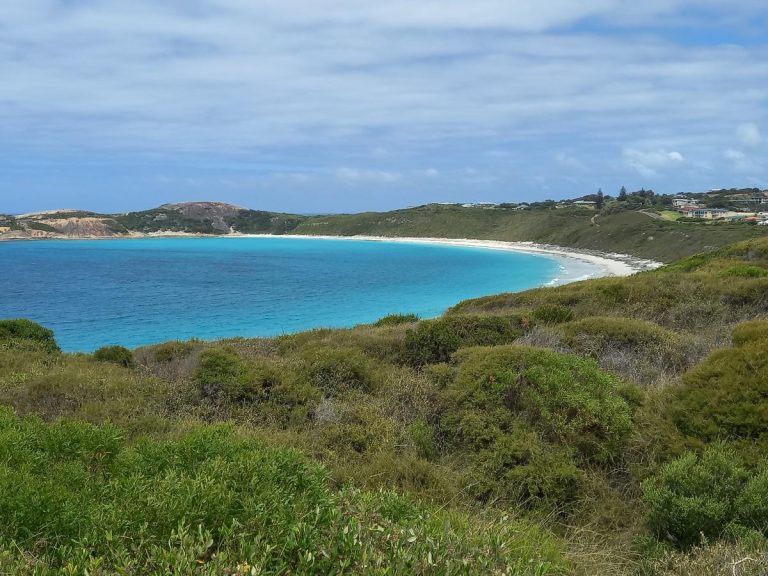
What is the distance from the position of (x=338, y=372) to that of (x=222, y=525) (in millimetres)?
5932

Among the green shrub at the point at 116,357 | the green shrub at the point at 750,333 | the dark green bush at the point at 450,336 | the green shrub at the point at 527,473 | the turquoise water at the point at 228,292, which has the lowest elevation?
the turquoise water at the point at 228,292

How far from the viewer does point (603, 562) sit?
14.0 ft

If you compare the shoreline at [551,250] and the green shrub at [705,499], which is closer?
the green shrub at [705,499]

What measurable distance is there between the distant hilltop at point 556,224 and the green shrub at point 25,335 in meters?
70.0

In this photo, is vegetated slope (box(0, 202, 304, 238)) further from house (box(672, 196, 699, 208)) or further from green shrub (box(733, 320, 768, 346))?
green shrub (box(733, 320, 768, 346))

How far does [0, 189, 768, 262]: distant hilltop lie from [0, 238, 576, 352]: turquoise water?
16.6 meters

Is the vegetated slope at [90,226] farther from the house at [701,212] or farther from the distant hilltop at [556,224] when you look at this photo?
the house at [701,212]

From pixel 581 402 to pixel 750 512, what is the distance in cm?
236

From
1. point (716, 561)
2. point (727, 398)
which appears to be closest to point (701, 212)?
point (727, 398)

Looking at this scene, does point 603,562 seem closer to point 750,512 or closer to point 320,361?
point 750,512

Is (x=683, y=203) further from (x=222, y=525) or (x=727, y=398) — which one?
(x=222, y=525)

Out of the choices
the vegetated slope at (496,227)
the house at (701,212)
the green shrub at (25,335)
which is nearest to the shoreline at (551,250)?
the vegetated slope at (496,227)

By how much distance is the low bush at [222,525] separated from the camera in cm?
278

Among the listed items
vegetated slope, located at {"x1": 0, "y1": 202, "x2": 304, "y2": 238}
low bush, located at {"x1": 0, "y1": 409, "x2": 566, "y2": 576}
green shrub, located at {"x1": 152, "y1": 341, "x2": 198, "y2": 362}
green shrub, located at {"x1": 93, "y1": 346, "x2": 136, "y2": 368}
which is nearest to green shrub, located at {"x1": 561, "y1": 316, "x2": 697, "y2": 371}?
low bush, located at {"x1": 0, "y1": 409, "x2": 566, "y2": 576}
